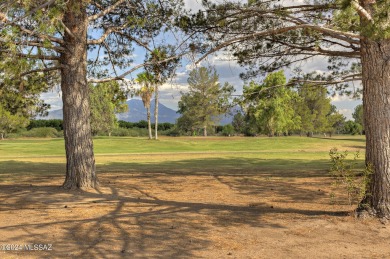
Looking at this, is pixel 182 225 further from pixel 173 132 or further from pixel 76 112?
pixel 173 132

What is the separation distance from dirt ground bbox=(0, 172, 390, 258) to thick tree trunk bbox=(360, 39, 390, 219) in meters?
0.45

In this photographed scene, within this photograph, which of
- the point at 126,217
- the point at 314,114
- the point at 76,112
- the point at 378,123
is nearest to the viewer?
the point at 378,123

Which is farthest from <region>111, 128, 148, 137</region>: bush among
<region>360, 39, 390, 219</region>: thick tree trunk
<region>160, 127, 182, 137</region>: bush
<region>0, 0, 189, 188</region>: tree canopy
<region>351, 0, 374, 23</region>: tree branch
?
<region>351, 0, 374, 23</region>: tree branch

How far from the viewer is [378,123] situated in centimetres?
727

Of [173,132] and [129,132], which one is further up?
[129,132]

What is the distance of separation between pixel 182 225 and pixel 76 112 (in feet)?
16.5

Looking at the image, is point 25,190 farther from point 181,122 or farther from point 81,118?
point 181,122

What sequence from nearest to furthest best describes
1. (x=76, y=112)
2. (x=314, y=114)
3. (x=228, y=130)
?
(x=76, y=112)
(x=314, y=114)
(x=228, y=130)

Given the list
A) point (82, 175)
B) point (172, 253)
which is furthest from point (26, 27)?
point (172, 253)

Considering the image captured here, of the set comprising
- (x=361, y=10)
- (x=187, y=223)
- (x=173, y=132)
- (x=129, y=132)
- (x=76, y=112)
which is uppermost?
(x=361, y=10)

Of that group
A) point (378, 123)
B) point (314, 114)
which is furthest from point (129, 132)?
point (378, 123)

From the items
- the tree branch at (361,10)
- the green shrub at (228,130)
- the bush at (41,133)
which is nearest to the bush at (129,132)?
the bush at (41,133)

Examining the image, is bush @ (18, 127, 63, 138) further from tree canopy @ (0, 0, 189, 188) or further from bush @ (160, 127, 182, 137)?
tree canopy @ (0, 0, 189, 188)

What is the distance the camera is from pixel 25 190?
1114cm
